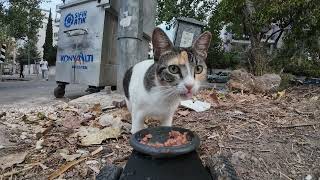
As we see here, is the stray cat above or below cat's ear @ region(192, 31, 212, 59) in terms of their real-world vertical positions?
below

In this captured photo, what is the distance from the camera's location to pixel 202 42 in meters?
3.04

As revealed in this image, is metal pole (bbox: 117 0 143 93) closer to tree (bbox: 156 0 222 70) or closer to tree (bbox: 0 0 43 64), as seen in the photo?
tree (bbox: 156 0 222 70)

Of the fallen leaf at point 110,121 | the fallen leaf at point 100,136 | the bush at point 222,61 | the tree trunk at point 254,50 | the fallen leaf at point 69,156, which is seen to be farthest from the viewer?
the bush at point 222,61

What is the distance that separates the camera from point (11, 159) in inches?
133

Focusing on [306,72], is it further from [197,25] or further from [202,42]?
[202,42]

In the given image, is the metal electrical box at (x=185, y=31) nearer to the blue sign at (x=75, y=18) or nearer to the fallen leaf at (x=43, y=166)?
the blue sign at (x=75, y=18)

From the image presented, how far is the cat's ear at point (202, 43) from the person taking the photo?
9.84 feet

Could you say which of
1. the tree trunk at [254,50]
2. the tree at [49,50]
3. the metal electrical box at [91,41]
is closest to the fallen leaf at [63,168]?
the metal electrical box at [91,41]

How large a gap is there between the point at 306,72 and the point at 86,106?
27.2ft

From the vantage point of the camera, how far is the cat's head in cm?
272

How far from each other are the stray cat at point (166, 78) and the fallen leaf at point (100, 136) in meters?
0.44

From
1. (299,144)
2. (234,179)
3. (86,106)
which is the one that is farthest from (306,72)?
(234,179)

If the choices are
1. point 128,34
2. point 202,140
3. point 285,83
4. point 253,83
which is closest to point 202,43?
point 202,140

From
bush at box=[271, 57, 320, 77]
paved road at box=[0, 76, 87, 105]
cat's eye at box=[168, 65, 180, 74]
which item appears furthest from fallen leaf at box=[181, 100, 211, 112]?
bush at box=[271, 57, 320, 77]
